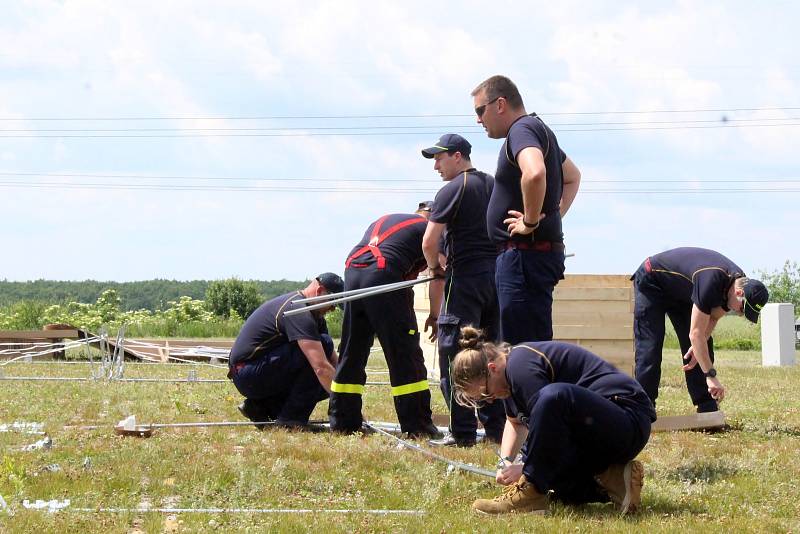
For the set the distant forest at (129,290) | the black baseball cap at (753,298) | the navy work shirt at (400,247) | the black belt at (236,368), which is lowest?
the black belt at (236,368)

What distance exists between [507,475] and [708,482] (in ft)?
3.99

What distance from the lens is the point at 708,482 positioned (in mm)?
4867

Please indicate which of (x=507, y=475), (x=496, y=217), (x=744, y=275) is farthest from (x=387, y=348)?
(x=744, y=275)

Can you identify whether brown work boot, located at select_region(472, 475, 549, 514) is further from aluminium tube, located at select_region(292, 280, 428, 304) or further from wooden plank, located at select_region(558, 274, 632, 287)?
wooden plank, located at select_region(558, 274, 632, 287)

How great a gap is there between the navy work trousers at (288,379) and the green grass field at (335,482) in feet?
1.17

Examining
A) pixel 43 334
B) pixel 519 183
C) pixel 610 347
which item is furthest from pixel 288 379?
pixel 43 334

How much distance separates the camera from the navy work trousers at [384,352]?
A: 633 cm

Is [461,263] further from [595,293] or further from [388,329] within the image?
[595,293]

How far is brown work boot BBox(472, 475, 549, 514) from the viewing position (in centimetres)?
414

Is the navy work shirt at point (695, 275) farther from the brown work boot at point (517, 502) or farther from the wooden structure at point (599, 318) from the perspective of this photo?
the wooden structure at point (599, 318)

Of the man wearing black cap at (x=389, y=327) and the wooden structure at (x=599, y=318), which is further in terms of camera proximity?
the wooden structure at (x=599, y=318)

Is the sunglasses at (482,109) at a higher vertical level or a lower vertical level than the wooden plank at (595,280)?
higher

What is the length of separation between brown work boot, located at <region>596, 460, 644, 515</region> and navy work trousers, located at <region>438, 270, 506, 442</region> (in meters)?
1.63

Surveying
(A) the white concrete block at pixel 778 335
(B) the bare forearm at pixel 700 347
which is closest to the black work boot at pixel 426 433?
(B) the bare forearm at pixel 700 347
